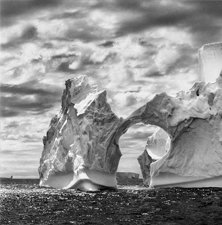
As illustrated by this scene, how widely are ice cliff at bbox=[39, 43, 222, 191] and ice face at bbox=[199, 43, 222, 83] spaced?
388cm

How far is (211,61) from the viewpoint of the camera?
34031 millimetres

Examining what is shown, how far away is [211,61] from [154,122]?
7.05 m

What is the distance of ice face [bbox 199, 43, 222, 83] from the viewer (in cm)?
3378

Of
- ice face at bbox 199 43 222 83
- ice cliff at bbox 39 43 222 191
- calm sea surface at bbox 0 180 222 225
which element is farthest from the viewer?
ice face at bbox 199 43 222 83

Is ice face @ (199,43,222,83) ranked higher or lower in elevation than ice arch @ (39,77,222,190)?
higher

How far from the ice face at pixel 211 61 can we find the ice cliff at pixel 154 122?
3881 millimetres

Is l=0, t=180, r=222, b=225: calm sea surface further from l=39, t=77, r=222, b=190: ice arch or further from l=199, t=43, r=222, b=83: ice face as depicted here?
l=199, t=43, r=222, b=83: ice face

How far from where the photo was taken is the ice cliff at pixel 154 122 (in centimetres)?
2845

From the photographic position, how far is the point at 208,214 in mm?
15500

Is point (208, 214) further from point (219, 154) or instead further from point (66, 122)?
point (66, 122)

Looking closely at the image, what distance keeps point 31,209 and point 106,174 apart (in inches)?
461

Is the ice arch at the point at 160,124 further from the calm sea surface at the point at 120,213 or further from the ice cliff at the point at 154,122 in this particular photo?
the calm sea surface at the point at 120,213

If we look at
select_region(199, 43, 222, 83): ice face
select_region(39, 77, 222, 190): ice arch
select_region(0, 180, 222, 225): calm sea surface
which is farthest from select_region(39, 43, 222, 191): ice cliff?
select_region(0, 180, 222, 225): calm sea surface

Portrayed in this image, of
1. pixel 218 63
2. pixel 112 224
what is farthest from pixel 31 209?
pixel 218 63
